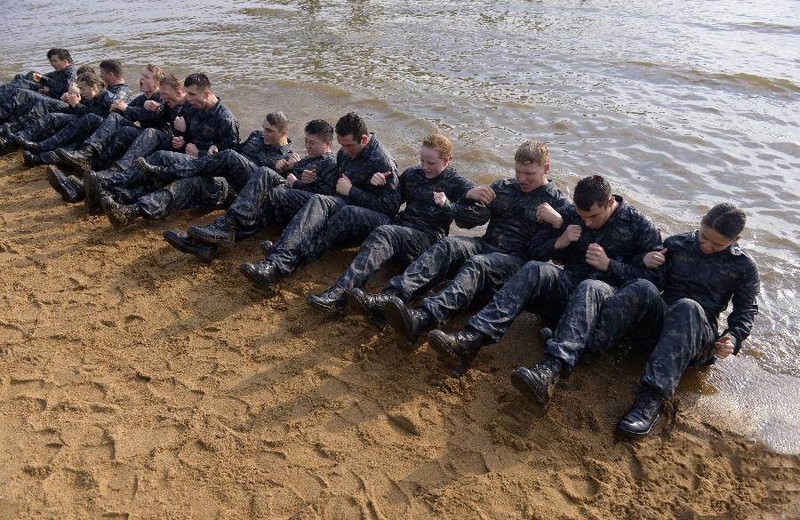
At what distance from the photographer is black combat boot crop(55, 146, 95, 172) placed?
8164 millimetres

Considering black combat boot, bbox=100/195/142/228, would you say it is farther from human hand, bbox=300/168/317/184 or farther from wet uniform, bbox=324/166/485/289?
wet uniform, bbox=324/166/485/289

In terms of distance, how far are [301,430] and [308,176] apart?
3.36 meters

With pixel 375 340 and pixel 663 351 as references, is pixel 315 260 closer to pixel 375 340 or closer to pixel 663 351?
pixel 375 340

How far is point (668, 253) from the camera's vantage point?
5070 millimetres

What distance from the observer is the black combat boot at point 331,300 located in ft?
17.1

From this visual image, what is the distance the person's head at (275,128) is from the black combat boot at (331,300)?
109 inches

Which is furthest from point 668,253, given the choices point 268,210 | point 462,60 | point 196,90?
point 462,60

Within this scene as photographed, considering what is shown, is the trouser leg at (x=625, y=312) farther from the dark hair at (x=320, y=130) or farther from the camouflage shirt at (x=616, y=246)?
the dark hair at (x=320, y=130)

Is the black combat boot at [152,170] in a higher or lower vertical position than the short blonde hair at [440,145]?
lower

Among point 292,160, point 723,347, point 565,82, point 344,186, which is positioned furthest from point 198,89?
point 565,82

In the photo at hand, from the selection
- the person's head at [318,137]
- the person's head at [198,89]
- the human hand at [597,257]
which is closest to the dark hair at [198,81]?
the person's head at [198,89]

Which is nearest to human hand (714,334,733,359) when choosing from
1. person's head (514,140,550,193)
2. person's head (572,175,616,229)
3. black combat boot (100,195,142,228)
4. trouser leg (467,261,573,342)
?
trouser leg (467,261,573,342)

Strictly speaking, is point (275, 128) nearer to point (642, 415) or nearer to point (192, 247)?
point (192, 247)

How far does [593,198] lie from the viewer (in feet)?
16.1
